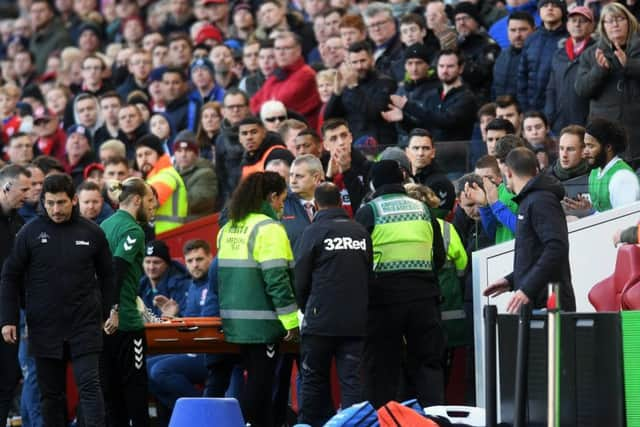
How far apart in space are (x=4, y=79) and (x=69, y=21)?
2280 millimetres

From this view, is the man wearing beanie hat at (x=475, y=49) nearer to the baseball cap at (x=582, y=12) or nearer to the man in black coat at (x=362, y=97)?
the man in black coat at (x=362, y=97)

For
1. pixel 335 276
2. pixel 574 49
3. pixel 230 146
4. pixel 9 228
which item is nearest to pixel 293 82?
pixel 230 146

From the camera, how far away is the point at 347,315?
11.9m

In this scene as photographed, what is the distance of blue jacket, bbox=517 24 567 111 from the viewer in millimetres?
16062

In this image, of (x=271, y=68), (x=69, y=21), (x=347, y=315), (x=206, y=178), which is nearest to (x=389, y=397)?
(x=347, y=315)

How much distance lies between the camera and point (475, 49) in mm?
17391

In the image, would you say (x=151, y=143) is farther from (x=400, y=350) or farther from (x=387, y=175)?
(x=400, y=350)

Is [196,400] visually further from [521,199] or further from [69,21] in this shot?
[69,21]

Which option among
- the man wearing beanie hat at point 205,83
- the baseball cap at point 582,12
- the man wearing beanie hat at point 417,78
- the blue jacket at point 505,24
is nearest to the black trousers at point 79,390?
the man wearing beanie hat at point 417,78

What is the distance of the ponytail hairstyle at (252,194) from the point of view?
12.5 meters

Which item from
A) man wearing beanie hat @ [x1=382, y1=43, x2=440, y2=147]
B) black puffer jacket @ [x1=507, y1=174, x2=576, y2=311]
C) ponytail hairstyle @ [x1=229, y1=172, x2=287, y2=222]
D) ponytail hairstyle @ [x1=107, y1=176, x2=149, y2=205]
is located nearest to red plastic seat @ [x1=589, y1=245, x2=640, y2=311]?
black puffer jacket @ [x1=507, y1=174, x2=576, y2=311]

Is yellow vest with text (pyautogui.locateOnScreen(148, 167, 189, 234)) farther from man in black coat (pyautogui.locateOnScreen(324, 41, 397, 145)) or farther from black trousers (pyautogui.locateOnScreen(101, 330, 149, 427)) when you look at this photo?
black trousers (pyautogui.locateOnScreen(101, 330, 149, 427))

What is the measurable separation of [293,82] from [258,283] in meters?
6.01

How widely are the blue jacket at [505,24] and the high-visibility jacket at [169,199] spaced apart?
4032mm
